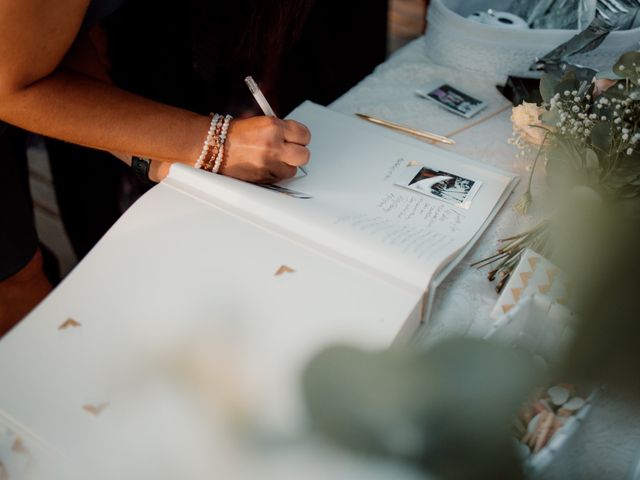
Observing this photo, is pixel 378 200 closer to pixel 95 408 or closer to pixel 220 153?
pixel 220 153

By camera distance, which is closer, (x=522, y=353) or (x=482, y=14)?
(x=522, y=353)

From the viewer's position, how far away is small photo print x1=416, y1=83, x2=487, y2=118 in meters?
1.08

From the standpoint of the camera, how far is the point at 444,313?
738 mm

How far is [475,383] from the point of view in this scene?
24 centimetres

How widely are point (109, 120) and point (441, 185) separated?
0.48 metres

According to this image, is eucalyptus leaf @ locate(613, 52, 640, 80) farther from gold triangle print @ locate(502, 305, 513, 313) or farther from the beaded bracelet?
the beaded bracelet

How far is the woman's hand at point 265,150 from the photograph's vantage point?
84cm

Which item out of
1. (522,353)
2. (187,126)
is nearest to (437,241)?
(187,126)

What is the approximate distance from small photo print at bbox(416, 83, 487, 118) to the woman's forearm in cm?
45

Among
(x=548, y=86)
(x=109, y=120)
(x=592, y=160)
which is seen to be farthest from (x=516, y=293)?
(x=109, y=120)

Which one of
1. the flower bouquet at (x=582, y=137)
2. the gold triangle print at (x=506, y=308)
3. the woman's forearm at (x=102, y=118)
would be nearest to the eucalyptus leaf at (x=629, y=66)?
the flower bouquet at (x=582, y=137)

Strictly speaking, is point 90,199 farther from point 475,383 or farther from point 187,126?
point 475,383

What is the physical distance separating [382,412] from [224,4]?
0.96 m

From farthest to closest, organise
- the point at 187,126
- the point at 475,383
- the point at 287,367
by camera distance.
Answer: the point at 187,126 < the point at 287,367 < the point at 475,383
